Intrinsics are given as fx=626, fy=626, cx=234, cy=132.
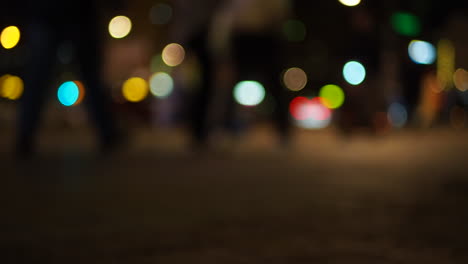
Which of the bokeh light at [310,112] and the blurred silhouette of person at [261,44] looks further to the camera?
the bokeh light at [310,112]

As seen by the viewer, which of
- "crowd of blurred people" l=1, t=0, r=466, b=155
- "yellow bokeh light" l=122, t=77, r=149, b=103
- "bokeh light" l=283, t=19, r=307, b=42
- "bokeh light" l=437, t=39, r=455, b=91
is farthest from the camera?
"yellow bokeh light" l=122, t=77, r=149, b=103

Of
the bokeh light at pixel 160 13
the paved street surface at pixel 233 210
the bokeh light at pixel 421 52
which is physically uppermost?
the bokeh light at pixel 160 13

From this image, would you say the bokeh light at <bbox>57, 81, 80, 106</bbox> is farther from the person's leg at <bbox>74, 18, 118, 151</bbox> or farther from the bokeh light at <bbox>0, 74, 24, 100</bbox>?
the person's leg at <bbox>74, 18, 118, 151</bbox>

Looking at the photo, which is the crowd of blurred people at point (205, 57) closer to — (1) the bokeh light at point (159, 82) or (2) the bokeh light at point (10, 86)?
(2) the bokeh light at point (10, 86)

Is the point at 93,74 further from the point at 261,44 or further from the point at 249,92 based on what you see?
the point at 249,92

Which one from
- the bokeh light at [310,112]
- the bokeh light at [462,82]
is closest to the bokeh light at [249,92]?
the bokeh light at [310,112]

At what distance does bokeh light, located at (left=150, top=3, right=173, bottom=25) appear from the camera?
987 centimetres

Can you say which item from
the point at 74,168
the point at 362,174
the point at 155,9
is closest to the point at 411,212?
the point at 362,174

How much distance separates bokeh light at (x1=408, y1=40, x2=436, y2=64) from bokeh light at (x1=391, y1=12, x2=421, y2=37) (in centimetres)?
7

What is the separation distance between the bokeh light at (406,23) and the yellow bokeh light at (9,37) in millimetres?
1586

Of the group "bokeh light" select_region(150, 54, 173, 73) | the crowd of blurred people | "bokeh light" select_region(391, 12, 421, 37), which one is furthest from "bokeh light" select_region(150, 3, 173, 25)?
"bokeh light" select_region(391, 12, 421, 37)

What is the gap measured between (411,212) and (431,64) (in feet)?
3.22

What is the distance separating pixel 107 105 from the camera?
203 inches

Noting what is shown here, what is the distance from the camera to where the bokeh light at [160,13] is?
388 inches
